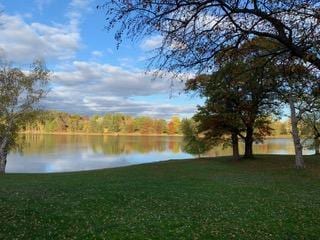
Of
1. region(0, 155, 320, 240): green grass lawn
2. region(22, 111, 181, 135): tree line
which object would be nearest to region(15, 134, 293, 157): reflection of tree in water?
region(0, 155, 320, 240): green grass lawn

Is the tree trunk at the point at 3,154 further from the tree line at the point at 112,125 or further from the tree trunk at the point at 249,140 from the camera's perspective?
the tree line at the point at 112,125

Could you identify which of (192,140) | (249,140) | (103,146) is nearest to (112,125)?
(103,146)

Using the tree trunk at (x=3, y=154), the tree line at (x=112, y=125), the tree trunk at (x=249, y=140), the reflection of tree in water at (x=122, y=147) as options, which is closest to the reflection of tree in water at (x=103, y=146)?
the reflection of tree in water at (x=122, y=147)

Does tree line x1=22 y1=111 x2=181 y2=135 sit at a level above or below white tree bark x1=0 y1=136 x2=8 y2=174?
above

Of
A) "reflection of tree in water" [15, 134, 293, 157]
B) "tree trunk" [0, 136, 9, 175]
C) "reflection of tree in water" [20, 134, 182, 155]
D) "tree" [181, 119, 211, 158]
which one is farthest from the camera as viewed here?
"reflection of tree in water" [20, 134, 182, 155]

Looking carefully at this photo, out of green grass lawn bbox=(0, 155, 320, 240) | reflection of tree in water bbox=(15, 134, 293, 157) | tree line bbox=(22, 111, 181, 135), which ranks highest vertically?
tree line bbox=(22, 111, 181, 135)

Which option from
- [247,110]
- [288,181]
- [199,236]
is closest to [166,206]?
[199,236]

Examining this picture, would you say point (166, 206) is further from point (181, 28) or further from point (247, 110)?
point (247, 110)

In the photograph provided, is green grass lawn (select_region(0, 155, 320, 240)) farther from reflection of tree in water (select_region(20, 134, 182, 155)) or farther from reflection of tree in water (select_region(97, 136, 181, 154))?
reflection of tree in water (select_region(97, 136, 181, 154))

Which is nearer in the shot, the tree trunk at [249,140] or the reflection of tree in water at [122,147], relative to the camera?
the tree trunk at [249,140]

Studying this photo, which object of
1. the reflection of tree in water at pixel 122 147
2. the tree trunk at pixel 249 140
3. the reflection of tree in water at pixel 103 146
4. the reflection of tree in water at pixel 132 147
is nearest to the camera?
the tree trunk at pixel 249 140

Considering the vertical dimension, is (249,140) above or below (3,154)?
above

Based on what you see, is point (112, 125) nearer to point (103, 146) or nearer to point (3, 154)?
point (103, 146)

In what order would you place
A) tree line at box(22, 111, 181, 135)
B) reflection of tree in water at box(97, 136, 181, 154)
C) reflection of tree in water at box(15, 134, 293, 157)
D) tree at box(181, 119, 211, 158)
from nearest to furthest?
tree at box(181, 119, 211, 158)
reflection of tree in water at box(15, 134, 293, 157)
reflection of tree in water at box(97, 136, 181, 154)
tree line at box(22, 111, 181, 135)
